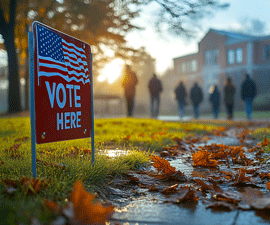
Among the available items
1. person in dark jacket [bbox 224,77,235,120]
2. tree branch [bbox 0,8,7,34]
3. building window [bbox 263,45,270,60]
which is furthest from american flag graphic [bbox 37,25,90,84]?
building window [bbox 263,45,270,60]

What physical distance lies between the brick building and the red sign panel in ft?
89.2

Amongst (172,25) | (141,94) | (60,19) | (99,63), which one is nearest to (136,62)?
(99,63)

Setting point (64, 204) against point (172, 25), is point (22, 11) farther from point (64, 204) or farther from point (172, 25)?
point (64, 204)

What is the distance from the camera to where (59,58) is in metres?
2.46

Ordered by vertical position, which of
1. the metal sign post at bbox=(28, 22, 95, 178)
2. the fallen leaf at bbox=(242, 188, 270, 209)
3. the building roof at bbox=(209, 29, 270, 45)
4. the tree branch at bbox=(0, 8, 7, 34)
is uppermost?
the building roof at bbox=(209, 29, 270, 45)

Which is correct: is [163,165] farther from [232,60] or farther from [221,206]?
[232,60]

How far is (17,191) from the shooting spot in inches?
77.5

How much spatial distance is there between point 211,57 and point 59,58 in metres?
37.0

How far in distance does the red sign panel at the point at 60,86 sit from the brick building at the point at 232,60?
89.2 ft

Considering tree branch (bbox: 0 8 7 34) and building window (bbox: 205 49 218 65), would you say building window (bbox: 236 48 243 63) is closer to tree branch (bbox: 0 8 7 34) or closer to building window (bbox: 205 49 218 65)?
building window (bbox: 205 49 218 65)

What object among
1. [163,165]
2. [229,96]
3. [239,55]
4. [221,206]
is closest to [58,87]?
[163,165]

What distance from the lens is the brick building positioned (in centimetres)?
3269

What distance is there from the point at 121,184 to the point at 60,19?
1204cm

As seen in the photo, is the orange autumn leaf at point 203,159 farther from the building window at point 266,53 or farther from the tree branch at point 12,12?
the building window at point 266,53
